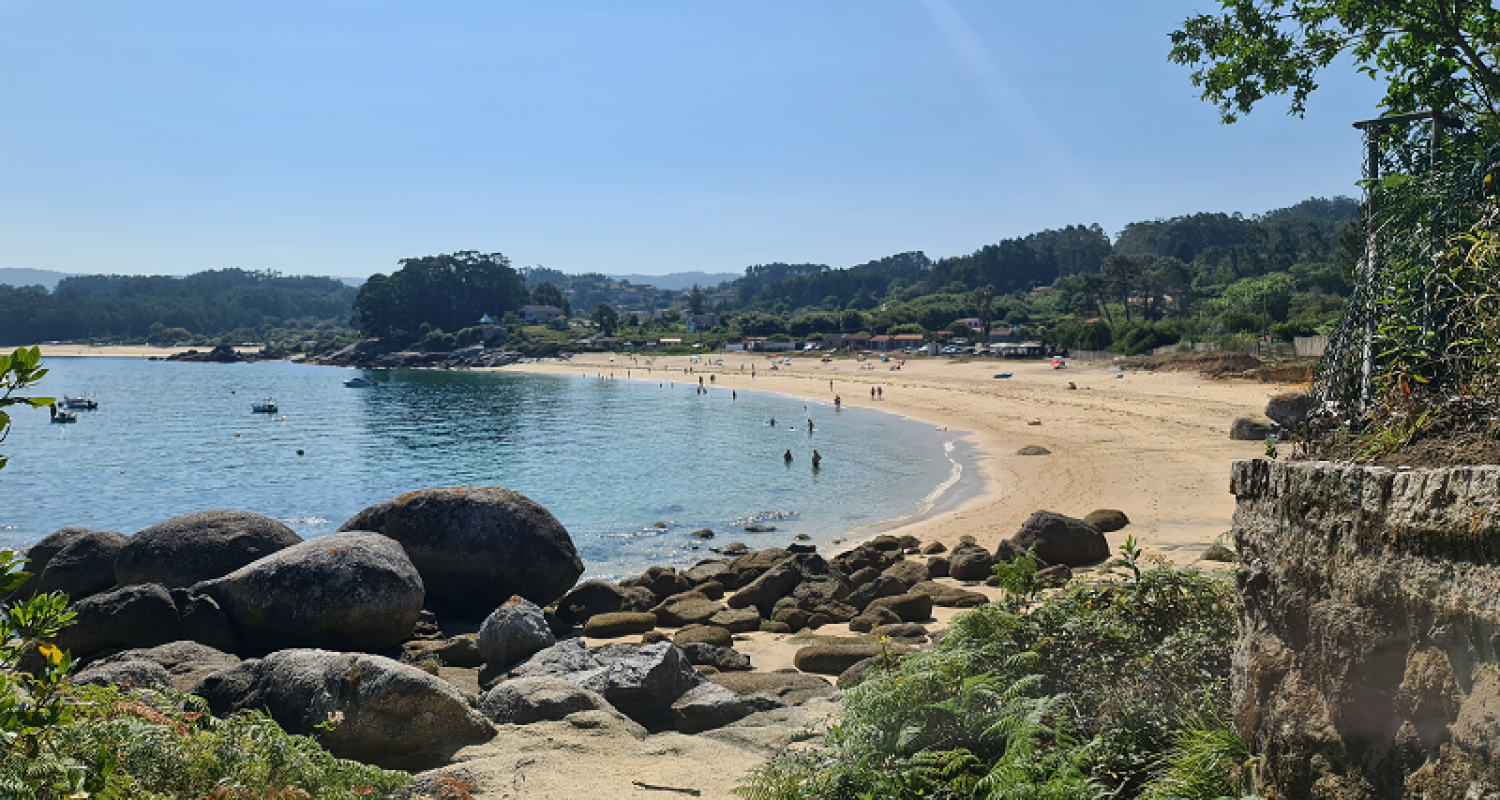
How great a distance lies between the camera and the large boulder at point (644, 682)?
9250 mm

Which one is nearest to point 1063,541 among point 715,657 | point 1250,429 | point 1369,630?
point 715,657

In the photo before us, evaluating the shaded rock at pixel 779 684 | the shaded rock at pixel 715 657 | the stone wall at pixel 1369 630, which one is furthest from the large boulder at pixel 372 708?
the stone wall at pixel 1369 630

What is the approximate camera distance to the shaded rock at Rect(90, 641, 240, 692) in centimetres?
948

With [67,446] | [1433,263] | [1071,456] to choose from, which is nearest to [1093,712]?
[1433,263]

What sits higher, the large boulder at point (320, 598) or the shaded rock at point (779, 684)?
the large boulder at point (320, 598)

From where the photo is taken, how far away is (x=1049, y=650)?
6203mm

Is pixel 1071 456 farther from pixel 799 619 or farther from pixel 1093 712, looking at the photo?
pixel 1093 712

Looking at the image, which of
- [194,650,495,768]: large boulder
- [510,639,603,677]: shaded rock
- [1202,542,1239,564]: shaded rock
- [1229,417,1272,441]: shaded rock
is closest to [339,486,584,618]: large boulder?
[510,639,603,677]: shaded rock

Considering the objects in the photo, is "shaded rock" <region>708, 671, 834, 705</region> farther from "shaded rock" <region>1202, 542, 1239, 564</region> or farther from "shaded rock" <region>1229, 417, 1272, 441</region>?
"shaded rock" <region>1229, 417, 1272, 441</region>

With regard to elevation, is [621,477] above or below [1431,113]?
below

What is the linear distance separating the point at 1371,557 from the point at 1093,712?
89.9 inches

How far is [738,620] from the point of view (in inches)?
583

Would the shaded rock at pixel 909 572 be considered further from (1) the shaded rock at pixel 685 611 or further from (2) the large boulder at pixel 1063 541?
(1) the shaded rock at pixel 685 611

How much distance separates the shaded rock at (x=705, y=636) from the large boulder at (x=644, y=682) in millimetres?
3462
